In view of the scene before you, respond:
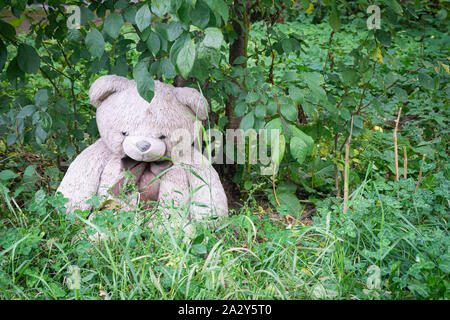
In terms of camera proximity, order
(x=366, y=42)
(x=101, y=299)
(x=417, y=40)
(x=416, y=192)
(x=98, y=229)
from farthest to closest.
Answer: (x=417, y=40) < (x=366, y=42) < (x=416, y=192) < (x=98, y=229) < (x=101, y=299)

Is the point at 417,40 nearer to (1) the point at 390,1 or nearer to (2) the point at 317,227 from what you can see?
(1) the point at 390,1

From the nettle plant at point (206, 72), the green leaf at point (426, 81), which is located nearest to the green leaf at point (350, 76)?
the nettle plant at point (206, 72)

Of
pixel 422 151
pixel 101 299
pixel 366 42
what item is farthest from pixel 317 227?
pixel 422 151

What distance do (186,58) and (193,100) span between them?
0.73 m

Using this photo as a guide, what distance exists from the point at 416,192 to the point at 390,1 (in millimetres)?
827

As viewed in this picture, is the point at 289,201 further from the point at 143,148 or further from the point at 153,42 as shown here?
the point at 153,42

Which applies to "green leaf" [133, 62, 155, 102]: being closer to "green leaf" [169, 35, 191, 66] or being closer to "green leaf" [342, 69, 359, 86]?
"green leaf" [169, 35, 191, 66]

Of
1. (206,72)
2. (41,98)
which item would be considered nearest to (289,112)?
(206,72)

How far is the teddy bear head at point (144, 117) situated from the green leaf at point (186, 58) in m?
0.64

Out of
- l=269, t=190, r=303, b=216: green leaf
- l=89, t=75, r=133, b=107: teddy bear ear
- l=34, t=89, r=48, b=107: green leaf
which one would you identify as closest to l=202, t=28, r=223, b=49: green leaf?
l=89, t=75, r=133, b=107: teddy bear ear

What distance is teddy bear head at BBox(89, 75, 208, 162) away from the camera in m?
1.95

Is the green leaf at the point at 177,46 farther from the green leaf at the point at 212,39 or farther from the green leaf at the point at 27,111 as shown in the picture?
the green leaf at the point at 27,111

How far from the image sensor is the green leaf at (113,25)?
1673mm

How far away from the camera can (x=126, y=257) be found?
1517mm
